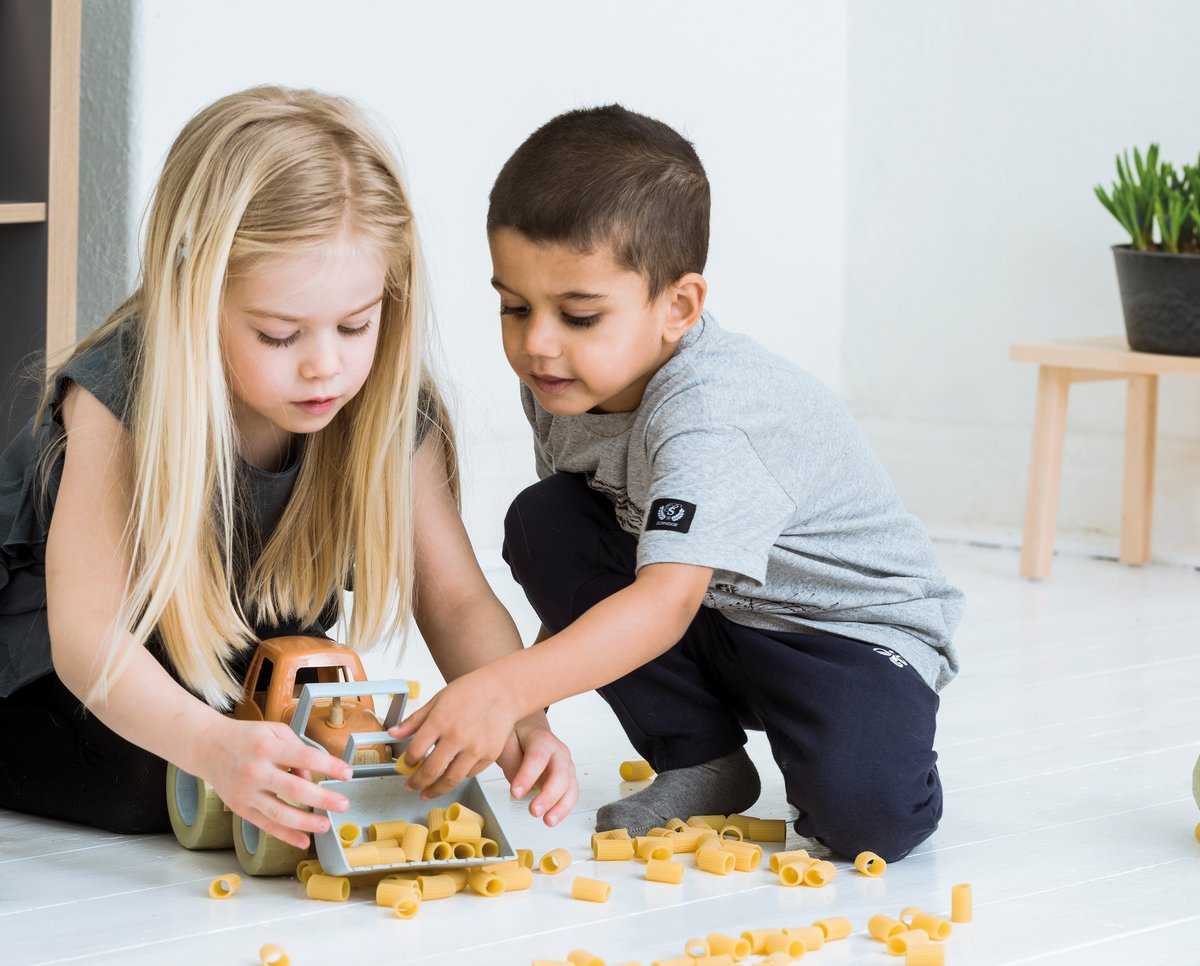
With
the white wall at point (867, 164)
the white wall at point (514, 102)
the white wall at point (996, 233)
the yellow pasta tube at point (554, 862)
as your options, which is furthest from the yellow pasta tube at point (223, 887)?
the white wall at point (996, 233)

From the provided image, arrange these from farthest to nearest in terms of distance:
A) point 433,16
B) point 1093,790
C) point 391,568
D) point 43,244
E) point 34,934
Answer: point 433,16, point 43,244, point 1093,790, point 391,568, point 34,934

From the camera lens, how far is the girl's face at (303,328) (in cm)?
118

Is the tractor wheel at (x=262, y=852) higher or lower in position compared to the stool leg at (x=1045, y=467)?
lower

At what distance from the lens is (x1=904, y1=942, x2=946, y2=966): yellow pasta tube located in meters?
1.03

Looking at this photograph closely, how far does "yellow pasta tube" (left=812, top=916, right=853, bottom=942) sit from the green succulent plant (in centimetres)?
161

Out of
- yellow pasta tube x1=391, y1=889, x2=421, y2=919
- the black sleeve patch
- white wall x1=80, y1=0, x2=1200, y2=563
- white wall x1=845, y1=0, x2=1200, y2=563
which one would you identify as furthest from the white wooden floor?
white wall x1=845, y1=0, x2=1200, y2=563

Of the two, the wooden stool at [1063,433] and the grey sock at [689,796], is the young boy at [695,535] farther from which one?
the wooden stool at [1063,433]

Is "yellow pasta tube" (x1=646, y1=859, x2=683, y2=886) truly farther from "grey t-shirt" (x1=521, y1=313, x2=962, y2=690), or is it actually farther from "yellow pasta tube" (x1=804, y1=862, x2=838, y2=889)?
"grey t-shirt" (x1=521, y1=313, x2=962, y2=690)

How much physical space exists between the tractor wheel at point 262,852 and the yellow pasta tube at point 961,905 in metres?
0.48

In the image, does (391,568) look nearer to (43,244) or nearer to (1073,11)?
(43,244)

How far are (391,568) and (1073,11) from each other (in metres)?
2.08

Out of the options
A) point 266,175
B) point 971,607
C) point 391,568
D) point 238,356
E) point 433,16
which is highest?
point 433,16

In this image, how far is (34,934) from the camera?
1073 millimetres

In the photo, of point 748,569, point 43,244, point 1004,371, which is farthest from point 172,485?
point 1004,371
